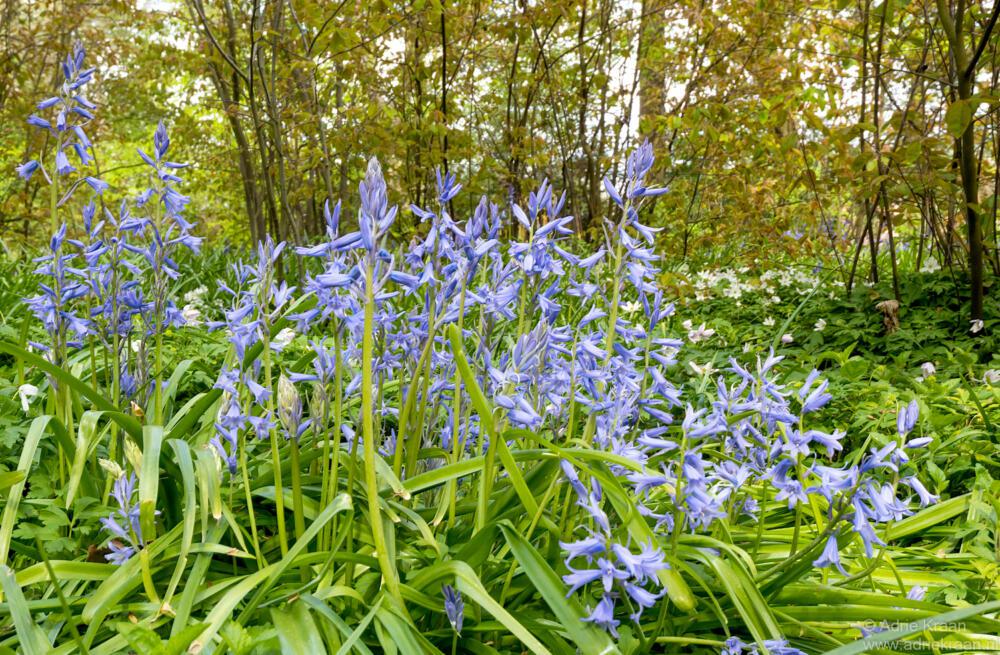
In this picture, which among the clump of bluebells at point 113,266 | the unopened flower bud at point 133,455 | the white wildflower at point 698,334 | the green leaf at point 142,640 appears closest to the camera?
the green leaf at point 142,640

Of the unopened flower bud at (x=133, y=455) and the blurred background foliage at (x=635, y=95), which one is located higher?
the blurred background foliage at (x=635, y=95)

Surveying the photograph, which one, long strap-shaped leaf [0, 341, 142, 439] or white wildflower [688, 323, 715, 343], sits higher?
long strap-shaped leaf [0, 341, 142, 439]

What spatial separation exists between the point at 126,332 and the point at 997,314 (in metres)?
4.69

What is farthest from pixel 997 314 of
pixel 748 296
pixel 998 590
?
pixel 998 590

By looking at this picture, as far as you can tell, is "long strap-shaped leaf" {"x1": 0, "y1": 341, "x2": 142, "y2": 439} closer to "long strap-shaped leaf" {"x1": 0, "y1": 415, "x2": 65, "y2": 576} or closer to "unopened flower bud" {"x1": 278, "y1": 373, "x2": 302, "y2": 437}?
"long strap-shaped leaf" {"x1": 0, "y1": 415, "x2": 65, "y2": 576}

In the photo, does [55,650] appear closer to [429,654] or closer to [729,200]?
[429,654]

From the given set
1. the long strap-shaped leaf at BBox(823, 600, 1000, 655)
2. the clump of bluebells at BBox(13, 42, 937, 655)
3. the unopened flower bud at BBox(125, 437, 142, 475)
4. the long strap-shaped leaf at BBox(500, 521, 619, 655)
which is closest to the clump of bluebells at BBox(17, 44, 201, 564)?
the clump of bluebells at BBox(13, 42, 937, 655)

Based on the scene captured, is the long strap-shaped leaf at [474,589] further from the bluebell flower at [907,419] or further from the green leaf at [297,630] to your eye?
the bluebell flower at [907,419]

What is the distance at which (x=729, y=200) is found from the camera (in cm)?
794

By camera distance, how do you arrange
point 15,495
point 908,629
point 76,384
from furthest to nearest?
point 76,384 < point 15,495 < point 908,629

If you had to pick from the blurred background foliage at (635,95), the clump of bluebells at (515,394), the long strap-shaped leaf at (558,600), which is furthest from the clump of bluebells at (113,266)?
the blurred background foliage at (635,95)

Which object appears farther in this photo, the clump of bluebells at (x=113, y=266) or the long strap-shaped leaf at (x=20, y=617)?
the clump of bluebells at (x=113, y=266)

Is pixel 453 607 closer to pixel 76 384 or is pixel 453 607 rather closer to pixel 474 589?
pixel 474 589

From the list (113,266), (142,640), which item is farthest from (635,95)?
(142,640)
